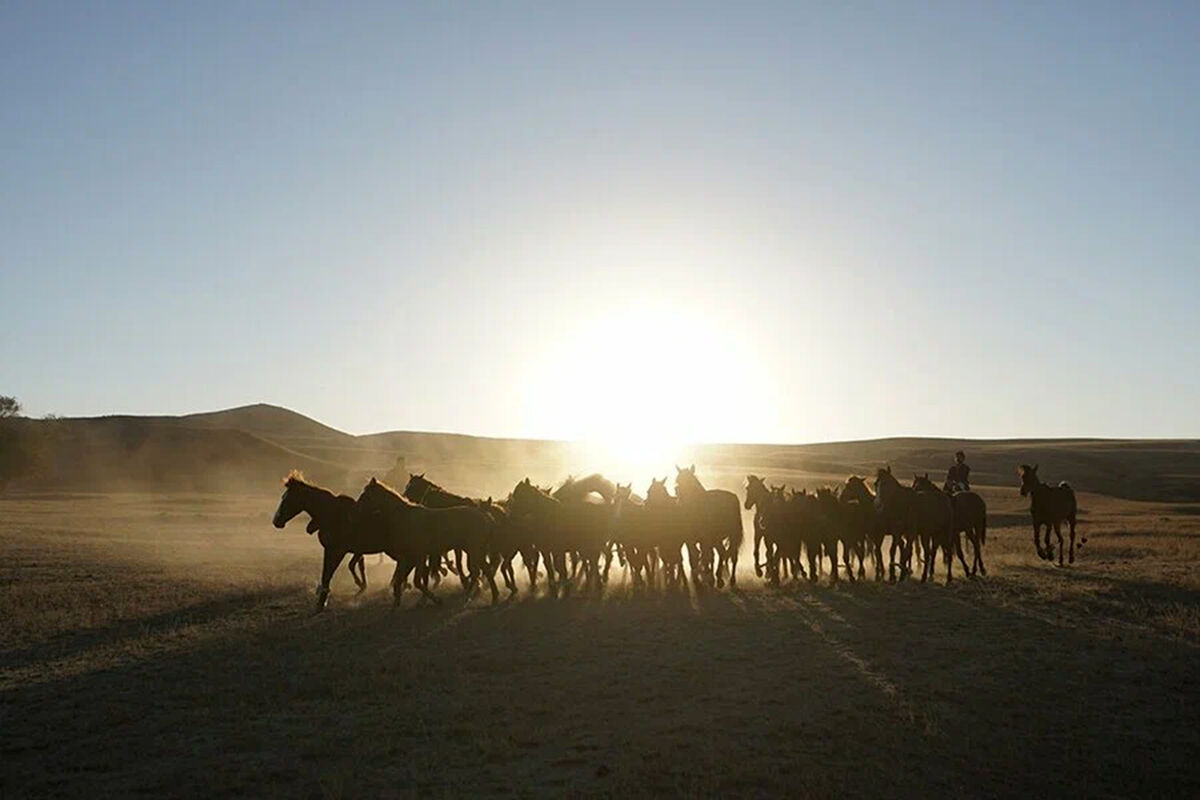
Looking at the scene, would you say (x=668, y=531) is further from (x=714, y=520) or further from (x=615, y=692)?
(x=615, y=692)

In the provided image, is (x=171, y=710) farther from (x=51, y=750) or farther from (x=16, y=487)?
(x=16, y=487)

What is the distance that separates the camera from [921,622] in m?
14.8

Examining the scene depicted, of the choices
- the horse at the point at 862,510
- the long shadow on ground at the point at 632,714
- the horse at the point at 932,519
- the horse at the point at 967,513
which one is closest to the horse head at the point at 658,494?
the horse at the point at 862,510

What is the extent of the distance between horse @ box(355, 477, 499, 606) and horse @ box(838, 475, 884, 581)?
27.4 feet

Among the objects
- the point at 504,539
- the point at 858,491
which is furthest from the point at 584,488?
the point at 858,491

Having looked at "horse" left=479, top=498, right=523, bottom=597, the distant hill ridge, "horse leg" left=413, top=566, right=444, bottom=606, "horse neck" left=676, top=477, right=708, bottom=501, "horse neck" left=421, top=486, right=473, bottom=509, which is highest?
the distant hill ridge

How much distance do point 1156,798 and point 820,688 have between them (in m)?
3.67

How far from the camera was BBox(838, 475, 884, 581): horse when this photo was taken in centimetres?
2098

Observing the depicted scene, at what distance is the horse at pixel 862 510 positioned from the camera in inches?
826

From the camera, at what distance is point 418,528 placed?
1797 centimetres

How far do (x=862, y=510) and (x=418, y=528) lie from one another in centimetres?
1012

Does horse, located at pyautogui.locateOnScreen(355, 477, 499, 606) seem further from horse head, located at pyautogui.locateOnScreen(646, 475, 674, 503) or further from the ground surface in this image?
horse head, located at pyautogui.locateOnScreen(646, 475, 674, 503)

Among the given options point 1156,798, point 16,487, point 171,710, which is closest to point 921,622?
point 1156,798

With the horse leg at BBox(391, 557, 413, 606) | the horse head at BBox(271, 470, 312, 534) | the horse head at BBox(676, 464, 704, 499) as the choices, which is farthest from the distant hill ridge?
the horse leg at BBox(391, 557, 413, 606)
